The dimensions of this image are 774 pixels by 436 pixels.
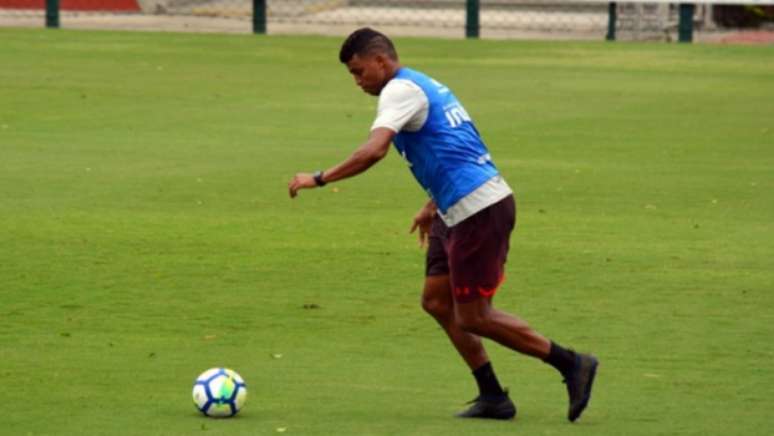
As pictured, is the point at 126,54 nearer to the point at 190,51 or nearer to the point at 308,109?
the point at 190,51

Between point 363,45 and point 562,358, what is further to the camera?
point 562,358

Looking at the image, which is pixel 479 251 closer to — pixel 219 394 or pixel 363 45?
pixel 363 45

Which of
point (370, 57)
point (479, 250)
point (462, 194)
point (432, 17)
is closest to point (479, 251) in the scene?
point (479, 250)

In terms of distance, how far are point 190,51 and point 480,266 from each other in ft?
74.0

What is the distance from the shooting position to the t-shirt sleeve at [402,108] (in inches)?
330

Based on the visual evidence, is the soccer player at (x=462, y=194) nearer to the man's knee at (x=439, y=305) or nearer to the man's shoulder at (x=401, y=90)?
the man's shoulder at (x=401, y=90)

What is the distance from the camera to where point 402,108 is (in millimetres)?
8398

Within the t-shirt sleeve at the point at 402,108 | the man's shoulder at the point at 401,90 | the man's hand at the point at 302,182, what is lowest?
the man's hand at the point at 302,182

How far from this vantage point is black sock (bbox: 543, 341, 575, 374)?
8672mm

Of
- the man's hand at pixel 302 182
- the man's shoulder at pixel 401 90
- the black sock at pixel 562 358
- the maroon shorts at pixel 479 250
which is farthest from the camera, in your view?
the black sock at pixel 562 358

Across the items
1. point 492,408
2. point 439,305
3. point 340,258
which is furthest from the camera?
point 340,258

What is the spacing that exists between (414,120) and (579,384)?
143cm

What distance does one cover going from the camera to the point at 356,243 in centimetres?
1405

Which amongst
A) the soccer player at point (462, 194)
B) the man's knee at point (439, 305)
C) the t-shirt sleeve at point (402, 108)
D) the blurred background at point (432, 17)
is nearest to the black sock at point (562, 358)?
the soccer player at point (462, 194)
